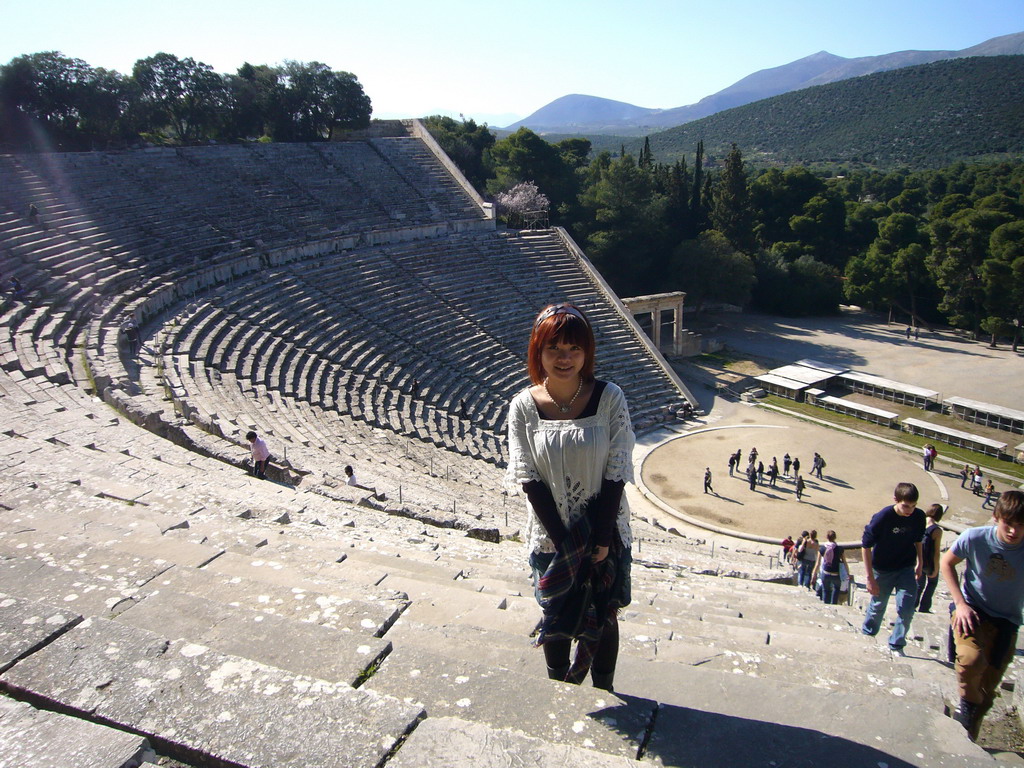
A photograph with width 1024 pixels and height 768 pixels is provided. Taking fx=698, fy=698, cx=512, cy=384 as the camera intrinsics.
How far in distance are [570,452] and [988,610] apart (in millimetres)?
2671

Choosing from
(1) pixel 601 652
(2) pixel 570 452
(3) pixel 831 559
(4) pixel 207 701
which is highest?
(2) pixel 570 452

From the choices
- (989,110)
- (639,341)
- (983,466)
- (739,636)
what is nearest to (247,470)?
(739,636)

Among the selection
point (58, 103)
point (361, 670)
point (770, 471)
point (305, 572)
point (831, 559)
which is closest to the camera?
point (361, 670)

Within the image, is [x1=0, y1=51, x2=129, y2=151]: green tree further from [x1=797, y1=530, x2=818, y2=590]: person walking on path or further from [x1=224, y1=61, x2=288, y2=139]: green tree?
[x1=797, y1=530, x2=818, y2=590]: person walking on path

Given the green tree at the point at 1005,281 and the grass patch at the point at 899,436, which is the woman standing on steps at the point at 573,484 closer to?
the grass patch at the point at 899,436

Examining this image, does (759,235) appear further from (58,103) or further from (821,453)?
(58,103)

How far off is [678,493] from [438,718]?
1375cm

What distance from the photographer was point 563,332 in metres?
2.94

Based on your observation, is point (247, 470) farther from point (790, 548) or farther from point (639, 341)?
point (639, 341)

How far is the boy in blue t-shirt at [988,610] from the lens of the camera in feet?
12.1

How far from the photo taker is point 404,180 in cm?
2714

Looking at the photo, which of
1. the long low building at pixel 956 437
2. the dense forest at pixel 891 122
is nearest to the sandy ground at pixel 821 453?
the long low building at pixel 956 437

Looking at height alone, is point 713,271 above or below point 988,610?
below

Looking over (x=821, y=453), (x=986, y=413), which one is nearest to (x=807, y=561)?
(x=821, y=453)
